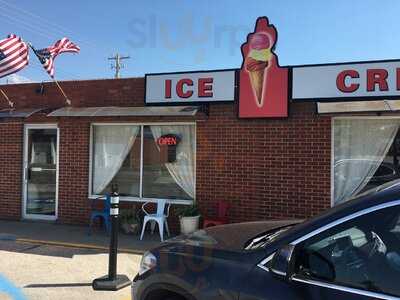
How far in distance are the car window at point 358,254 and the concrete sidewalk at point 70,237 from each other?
5.69 metres

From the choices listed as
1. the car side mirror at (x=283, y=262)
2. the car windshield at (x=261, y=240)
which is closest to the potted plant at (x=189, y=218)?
the car windshield at (x=261, y=240)

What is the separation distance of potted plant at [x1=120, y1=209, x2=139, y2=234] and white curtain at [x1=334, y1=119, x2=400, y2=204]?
3.70m

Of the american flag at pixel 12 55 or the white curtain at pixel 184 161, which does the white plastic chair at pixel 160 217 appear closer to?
the white curtain at pixel 184 161

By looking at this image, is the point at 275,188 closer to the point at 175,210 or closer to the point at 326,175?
the point at 326,175

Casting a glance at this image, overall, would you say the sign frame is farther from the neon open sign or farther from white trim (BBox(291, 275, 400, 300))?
white trim (BBox(291, 275, 400, 300))

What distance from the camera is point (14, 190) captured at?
11.6m

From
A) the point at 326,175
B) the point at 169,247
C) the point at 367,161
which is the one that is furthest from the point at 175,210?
the point at 169,247

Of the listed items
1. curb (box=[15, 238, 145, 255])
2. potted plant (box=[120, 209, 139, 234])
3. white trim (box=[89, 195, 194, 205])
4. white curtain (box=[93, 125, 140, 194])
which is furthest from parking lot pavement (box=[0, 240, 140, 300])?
white curtain (box=[93, 125, 140, 194])

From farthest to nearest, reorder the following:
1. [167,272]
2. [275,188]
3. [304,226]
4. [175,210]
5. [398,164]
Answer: [175,210], [275,188], [398,164], [167,272], [304,226]

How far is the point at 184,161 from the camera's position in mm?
10180

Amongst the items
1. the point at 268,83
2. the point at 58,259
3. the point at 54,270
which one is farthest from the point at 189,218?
the point at 54,270

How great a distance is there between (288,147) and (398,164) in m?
1.84

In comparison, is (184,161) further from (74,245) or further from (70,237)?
(74,245)

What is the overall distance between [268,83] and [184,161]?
2.33 metres
